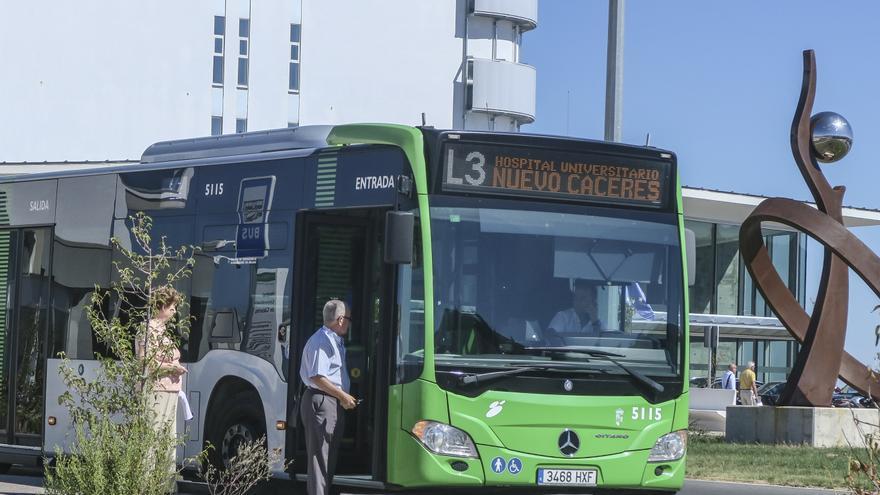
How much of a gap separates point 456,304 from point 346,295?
4.59 feet

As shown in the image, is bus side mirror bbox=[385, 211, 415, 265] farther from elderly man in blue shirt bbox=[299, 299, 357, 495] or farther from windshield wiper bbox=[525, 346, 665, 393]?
windshield wiper bbox=[525, 346, 665, 393]

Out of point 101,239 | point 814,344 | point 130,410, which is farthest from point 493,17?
point 130,410

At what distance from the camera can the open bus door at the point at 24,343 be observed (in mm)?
16453

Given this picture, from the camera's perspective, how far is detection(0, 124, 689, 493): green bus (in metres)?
12.4

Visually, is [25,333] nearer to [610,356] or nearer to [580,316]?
[580,316]

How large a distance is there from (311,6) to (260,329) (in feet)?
156

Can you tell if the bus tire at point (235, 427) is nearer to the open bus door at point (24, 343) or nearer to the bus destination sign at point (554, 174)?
the open bus door at point (24, 343)

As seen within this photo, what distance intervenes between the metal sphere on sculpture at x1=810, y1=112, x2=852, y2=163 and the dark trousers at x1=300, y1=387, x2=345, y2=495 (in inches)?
647

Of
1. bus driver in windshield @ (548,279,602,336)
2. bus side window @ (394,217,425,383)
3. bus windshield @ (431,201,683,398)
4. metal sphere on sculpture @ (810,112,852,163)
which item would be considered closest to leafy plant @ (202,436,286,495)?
bus side window @ (394,217,425,383)

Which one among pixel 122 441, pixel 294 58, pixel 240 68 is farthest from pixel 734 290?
pixel 122 441

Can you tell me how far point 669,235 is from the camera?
43.5ft

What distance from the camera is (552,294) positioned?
12.6 m

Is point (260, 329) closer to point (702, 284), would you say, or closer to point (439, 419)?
point (439, 419)

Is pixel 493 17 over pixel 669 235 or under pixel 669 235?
over
